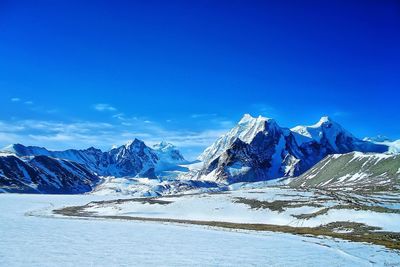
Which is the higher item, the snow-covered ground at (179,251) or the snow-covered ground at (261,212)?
the snow-covered ground at (261,212)

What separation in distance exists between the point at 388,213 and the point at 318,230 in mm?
15001

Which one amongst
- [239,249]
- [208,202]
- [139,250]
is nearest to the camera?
[139,250]

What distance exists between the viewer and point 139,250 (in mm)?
42438

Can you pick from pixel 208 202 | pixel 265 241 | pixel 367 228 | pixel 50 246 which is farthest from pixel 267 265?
pixel 208 202

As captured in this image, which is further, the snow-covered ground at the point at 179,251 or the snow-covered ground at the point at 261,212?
the snow-covered ground at the point at 261,212

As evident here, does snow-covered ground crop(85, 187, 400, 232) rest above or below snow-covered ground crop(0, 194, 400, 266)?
above

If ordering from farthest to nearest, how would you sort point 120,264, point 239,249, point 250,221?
point 250,221
point 239,249
point 120,264

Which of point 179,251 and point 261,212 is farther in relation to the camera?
point 261,212

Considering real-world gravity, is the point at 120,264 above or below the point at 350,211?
below

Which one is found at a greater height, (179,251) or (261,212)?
(261,212)

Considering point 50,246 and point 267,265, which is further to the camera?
point 50,246

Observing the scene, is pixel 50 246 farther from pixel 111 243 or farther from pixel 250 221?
pixel 250 221

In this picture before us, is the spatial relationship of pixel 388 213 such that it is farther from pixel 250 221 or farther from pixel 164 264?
pixel 164 264

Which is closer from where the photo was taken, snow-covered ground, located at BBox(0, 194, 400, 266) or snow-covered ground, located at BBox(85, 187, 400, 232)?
snow-covered ground, located at BBox(0, 194, 400, 266)
